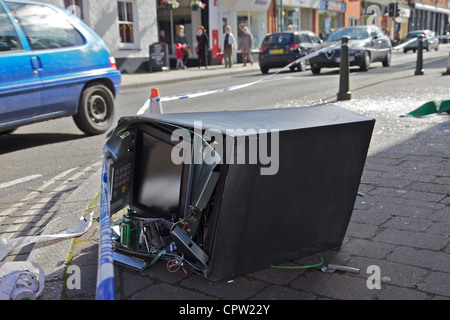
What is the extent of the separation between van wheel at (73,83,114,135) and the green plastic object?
4.53 metres

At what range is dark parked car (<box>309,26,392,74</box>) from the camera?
1753 centimetres

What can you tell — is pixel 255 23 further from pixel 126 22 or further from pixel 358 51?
pixel 358 51

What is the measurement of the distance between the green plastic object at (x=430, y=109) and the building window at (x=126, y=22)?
17.2 m

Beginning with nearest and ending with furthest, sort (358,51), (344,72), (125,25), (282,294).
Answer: (282,294) → (344,72) → (358,51) → (125,25)

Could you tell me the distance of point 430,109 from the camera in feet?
25.8

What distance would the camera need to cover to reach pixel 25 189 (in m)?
5.15

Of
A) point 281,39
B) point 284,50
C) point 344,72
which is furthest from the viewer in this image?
point 281,39

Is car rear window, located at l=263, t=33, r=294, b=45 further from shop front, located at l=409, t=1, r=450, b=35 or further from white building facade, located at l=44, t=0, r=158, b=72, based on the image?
shop front, located at l=409, t=1, r=450, b=35

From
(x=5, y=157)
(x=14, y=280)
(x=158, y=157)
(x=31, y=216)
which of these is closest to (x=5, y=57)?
(x=5, y=157)

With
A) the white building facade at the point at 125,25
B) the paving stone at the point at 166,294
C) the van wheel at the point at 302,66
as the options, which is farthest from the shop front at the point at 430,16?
the paving stone at the point at 166,294

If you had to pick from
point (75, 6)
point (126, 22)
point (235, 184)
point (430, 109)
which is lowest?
point (430, 109)

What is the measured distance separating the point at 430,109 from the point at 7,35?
6048mm

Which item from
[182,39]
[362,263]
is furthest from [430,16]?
[362,263]

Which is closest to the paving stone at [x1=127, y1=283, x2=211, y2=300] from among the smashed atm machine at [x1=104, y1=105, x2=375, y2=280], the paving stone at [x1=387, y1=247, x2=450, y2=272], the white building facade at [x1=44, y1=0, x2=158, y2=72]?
the smashed atm machine at [x1=104, y1=105, x2=375, y2=280]
